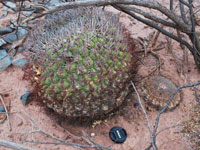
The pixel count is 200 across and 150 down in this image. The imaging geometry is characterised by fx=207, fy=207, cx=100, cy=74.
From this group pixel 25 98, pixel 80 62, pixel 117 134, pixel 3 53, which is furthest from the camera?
pixel 3 53

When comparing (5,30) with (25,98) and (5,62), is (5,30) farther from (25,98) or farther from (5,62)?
(25,98)

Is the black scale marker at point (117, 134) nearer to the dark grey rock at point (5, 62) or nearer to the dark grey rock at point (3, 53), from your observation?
the dark grey rock at point (5, 62)

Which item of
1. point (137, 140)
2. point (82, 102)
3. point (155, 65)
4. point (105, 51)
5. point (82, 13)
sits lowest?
point (137, 140)

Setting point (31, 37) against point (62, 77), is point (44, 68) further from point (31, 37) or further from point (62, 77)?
point (31, 37)

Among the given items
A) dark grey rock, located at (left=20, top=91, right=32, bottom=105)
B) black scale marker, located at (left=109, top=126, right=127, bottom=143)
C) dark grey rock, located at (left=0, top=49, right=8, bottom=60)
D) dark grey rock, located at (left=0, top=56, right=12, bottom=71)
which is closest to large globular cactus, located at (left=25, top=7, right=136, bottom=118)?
black scale marker, located at (left=109, top=126, right=127, bottom=143)

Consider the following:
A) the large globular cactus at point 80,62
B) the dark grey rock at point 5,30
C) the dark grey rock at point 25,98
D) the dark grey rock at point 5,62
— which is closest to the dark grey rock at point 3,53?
the dark grey rock at point 5,62

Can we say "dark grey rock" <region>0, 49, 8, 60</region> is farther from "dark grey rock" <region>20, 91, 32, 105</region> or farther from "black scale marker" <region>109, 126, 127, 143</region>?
"black scale marker" <region>109, 126, 127, 143</region>

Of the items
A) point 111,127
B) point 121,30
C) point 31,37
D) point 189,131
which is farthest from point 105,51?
point 189,131

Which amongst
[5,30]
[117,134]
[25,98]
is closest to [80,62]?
[117,134]
